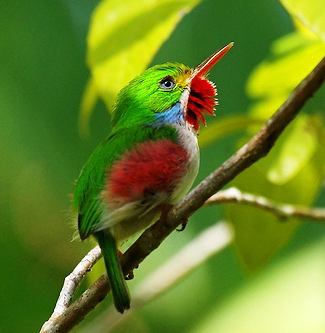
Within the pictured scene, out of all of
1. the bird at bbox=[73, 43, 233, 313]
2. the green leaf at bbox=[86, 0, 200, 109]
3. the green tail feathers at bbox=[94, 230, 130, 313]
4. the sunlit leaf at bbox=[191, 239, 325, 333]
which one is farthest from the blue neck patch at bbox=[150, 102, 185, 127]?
the sunlit leaf at bbox=[191, 239, 325, 333]

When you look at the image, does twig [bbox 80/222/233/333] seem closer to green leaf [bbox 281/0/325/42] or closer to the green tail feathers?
the green tail feathers

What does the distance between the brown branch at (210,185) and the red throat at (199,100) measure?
18.0 inches

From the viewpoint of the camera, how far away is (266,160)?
1.82 metres

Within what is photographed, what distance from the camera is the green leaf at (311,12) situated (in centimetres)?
126

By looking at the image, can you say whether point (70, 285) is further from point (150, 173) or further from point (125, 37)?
point (125, 37)

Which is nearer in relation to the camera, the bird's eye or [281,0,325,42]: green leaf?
[281,0,325,42]: green leaf

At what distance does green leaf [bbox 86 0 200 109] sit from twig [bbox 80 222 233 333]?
77 centimetres

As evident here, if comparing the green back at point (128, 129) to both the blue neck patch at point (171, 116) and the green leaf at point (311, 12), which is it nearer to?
the blue neck patch at point (171, 116)

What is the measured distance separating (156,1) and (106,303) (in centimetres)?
208

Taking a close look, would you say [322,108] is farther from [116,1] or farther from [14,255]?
[116,1]

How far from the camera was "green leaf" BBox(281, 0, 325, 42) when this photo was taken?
1260 mm

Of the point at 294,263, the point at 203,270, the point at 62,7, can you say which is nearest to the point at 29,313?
the point at 203,270

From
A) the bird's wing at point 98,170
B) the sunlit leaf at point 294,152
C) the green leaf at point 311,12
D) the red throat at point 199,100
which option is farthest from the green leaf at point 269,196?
the green leaf at point 311,12

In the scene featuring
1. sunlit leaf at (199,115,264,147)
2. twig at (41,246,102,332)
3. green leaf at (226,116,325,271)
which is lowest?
green leaf at (226,116,325,271)
